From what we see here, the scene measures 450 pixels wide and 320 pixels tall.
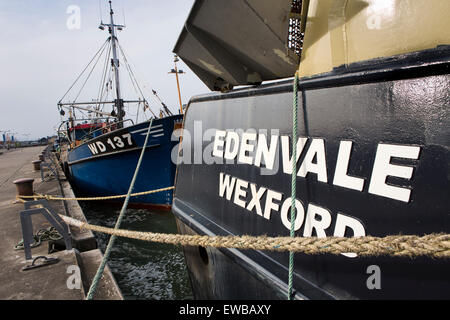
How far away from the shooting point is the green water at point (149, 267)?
15.6ft

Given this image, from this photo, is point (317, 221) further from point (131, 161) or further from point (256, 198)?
point (131, 161)

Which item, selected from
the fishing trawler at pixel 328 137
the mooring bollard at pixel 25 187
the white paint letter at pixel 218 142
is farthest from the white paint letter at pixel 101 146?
the white paint letter at pixel 218 142

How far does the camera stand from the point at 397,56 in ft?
4.02

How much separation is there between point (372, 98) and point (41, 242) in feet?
14.2

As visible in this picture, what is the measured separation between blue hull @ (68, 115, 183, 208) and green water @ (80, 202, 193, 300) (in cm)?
124

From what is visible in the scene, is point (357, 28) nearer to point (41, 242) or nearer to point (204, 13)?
point (204, 13)

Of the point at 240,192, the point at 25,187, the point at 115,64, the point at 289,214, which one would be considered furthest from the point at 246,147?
the point at 115,64

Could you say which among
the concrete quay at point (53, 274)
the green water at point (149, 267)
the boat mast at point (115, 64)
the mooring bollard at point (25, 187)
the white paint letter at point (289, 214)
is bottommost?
the green water at point (149, 267)

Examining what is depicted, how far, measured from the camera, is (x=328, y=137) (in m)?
1.44

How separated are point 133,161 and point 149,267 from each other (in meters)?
4.11

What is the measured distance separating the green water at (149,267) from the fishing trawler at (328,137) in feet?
9.05

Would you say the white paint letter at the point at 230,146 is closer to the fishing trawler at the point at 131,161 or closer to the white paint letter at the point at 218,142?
the white paint letter at the point at 218,142

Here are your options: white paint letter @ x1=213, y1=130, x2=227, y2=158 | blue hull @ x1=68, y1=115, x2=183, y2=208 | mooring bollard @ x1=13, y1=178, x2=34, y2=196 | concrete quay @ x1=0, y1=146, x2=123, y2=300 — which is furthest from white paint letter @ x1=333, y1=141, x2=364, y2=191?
blue hull @ x1=68, y1=115, x2=183, y2=208

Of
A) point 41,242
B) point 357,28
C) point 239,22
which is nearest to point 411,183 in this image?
point 357,28
